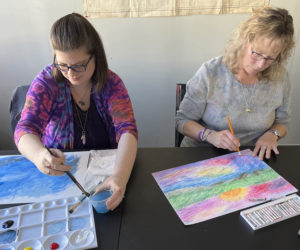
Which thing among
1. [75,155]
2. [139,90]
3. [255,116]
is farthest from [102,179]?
[139,90]

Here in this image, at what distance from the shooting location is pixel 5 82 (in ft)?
6.41

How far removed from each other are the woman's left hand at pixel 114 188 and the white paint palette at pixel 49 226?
65mm

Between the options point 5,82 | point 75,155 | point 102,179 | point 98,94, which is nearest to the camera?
point 102,179

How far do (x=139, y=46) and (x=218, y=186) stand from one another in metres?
1.21

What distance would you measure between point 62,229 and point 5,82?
5.19 feet

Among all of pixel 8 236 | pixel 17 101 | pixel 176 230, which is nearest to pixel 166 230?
pixel 176 230

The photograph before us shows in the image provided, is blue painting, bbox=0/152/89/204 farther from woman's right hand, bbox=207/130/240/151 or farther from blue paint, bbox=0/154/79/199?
woman's right hand, bbox=207/130/240/151

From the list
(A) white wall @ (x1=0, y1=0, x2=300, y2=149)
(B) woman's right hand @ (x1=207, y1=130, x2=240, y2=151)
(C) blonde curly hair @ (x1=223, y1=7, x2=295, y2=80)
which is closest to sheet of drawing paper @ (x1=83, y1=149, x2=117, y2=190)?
(B) woman's right hand @ (x1=207, y1=130, x2=240, y2=151)

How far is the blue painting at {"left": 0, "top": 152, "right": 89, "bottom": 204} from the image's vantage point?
2.92 ft

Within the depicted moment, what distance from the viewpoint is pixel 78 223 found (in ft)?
2.56

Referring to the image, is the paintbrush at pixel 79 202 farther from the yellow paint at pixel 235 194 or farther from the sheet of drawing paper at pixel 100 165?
the yellow paint at pixel 235 194

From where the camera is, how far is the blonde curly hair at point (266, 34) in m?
1.15

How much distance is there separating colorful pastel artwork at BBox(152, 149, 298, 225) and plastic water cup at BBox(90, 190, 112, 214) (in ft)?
0.63

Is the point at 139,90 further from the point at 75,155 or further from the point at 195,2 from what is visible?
Answer: the point at 75,155
